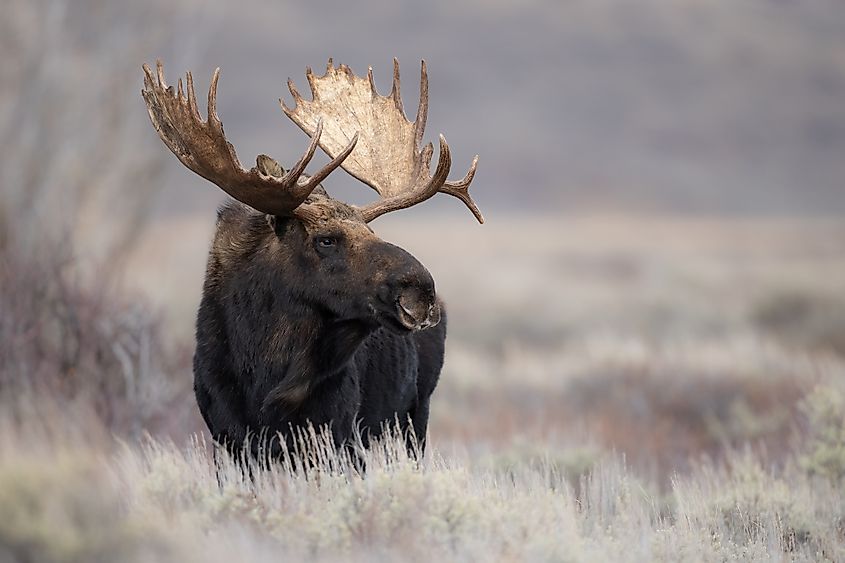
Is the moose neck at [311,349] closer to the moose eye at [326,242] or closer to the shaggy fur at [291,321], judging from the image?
the shaggy fur at [291,321]

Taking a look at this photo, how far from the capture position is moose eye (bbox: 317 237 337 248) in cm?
590

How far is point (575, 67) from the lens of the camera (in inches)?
4055

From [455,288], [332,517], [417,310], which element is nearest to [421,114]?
[417,310]

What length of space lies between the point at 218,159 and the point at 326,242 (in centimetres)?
63

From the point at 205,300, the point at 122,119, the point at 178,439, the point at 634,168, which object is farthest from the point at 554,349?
the point at 634,168

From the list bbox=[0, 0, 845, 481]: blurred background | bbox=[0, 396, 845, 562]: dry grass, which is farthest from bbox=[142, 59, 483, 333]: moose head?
bbox=[0, 0, 845, 481]: blurred background

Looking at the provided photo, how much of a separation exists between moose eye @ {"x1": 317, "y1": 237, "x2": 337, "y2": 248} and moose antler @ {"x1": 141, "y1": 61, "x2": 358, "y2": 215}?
0.18 meters

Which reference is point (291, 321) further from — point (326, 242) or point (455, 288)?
point (455, 288)

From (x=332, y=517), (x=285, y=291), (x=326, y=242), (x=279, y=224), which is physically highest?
(x=279, y=224)

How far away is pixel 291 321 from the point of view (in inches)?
234

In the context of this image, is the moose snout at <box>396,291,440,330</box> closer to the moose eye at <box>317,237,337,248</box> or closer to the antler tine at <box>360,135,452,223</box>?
the moose eye at <box>317,237,337,248</box>

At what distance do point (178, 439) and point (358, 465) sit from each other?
4011mm

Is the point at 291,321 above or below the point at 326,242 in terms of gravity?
below

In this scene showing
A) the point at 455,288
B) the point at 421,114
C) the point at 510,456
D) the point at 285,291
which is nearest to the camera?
the point at 285,291
